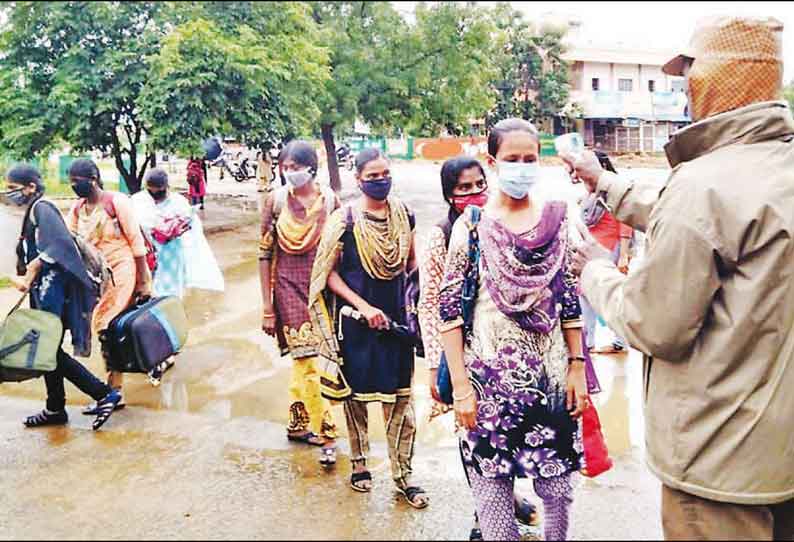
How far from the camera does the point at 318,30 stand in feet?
15.9

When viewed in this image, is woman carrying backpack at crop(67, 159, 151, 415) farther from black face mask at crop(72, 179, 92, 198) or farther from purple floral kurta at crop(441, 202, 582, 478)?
purple floral kurta at crop(441, 202, 582, 478)

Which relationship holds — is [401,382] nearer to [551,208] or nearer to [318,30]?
[551,208]

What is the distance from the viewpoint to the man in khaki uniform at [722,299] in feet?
4.53

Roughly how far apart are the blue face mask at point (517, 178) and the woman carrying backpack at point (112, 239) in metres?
2.70

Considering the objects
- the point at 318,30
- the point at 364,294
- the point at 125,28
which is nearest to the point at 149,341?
the point at 364,294

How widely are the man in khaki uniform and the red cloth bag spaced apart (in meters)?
0.58

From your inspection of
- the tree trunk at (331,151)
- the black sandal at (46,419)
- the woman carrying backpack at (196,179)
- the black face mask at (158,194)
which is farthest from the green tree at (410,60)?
the woman carrying backpack at (196,179)

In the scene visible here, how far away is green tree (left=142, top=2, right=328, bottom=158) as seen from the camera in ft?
21.2

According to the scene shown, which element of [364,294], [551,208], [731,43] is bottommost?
[364,294]

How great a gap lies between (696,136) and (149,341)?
329 centimetres

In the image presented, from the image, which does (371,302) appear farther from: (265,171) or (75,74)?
(265,171)

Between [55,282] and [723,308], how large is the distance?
11.4 feet

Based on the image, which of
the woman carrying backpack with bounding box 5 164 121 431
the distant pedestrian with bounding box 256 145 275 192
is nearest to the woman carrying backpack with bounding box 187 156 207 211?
the distant pedestrian with bounding box 256 145 275 192

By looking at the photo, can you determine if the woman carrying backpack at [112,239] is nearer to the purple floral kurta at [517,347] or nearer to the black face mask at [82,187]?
the black face mask at [82,187]
